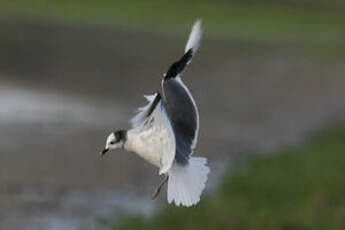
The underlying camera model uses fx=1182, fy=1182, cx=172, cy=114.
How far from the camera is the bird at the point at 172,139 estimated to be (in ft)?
12.8

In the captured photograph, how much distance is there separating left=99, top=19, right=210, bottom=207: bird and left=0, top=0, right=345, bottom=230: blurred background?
18.7ft

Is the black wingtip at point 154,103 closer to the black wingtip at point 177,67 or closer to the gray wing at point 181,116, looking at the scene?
the gray wing at point 181,116

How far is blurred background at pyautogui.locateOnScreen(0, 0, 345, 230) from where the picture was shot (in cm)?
1136

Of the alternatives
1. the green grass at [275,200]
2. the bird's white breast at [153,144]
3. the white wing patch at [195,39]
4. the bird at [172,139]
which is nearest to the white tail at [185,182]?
the bird at [172,139]

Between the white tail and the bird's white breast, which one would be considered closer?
the bird's white breast

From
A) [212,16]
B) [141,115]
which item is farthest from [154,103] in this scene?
[212,16]

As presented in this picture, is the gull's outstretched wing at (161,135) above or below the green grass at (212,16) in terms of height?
above

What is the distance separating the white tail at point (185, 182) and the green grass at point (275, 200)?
5.68m

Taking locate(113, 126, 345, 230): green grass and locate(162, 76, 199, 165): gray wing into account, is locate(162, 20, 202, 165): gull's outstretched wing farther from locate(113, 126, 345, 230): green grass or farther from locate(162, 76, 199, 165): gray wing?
locate(113, 126, 345, 230): green grass

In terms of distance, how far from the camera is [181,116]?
414 cm

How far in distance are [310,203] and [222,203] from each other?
0.86 m

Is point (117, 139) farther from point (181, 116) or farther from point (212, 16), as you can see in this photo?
point (212, 16)

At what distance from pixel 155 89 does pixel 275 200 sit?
30.2 ft

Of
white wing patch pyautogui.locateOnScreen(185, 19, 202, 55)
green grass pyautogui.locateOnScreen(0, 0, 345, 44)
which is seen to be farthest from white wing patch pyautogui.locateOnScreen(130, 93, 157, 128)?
green grass pyautogui.locateOnScreen(0, 0, 345, 44)
